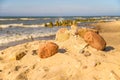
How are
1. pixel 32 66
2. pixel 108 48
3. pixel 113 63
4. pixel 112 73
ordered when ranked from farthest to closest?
pixel 108 48 < pixel 32 66 < pixel 113 63 < pixel 112 73

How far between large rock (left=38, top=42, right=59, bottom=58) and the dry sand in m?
0.16

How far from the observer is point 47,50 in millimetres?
7855

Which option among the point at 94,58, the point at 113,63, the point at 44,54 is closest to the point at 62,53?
the point at 44,54

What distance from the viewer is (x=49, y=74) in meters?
6.92

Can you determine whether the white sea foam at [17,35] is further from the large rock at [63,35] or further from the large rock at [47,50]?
the large rock at [47,50]

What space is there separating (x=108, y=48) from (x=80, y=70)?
2.40m

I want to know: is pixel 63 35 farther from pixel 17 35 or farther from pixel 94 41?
pixel 17 35

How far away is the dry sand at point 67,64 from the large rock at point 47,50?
16cm

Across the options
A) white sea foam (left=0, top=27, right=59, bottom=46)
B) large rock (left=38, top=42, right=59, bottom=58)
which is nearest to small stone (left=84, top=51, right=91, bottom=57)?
large rock (left=38, top=42, right=59, bottom=58)

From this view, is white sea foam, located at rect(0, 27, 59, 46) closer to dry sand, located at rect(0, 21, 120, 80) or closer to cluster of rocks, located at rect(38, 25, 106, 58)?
cluster of rocks, located at rect(38, 25, 106, 58)

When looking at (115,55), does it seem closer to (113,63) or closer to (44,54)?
(113,63)

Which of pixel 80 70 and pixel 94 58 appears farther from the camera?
pixel 94 58

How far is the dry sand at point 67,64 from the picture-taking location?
6719 mm

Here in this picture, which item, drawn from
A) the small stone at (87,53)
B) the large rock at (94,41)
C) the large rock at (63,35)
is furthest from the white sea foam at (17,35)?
the small stone at (87,53)
